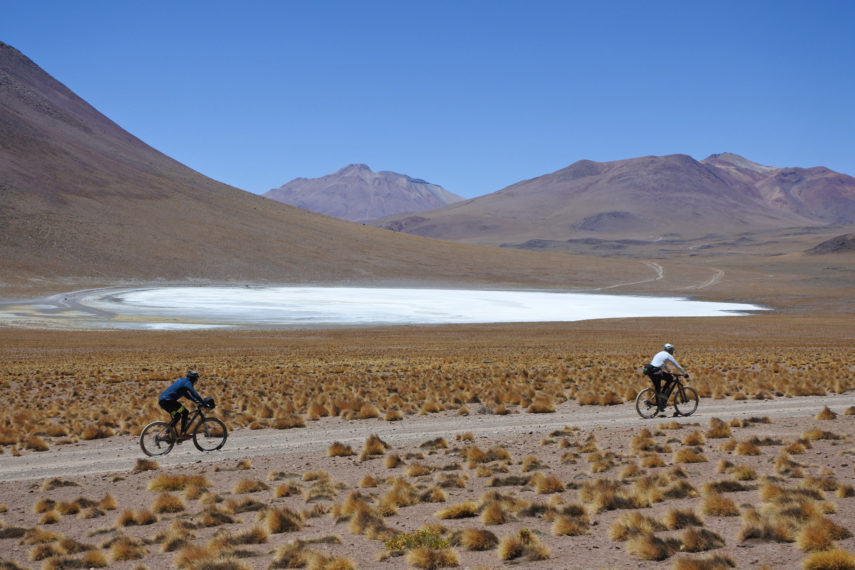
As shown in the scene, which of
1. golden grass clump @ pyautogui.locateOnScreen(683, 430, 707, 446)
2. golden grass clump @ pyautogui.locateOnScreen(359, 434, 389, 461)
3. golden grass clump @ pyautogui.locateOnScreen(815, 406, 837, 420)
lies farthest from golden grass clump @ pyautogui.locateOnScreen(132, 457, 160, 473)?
golden grass clump @ pyautogui.locateOnScreen(815, 406, 837, 420)

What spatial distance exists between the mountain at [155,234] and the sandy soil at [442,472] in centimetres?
9036

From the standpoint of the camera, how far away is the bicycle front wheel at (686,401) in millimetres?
16562

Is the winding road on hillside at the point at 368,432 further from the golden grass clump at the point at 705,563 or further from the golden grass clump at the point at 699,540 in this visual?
the golden grass clump at the point at 705,563

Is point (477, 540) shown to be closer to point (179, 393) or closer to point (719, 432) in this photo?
point (179, 393)

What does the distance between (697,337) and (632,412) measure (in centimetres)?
3099

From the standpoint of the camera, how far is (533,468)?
37.5ft

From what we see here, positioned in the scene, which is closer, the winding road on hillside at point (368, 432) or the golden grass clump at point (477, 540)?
the golden grass clump at point (477, 540)

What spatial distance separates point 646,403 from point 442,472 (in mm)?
6899

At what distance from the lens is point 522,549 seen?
717cm

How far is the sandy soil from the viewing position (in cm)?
750

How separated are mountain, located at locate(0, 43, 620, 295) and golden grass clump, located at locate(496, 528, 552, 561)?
98353mm

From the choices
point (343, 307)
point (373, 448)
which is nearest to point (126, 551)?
point (373, 448)

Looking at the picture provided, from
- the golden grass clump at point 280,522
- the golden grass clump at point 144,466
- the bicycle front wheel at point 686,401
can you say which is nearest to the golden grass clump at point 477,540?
the golden grass clump at point 280,522

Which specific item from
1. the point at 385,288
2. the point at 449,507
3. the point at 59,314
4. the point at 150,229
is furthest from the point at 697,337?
the point at 150,229
